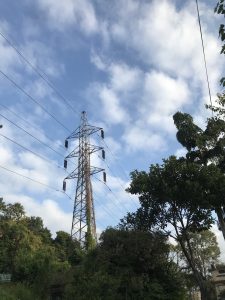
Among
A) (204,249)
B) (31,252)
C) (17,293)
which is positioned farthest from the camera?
(204,249)

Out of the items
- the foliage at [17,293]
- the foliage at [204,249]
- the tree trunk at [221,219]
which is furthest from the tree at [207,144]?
the foliage at [204,249]

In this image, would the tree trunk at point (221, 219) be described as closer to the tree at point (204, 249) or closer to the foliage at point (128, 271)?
the foliage at point (128, 271)

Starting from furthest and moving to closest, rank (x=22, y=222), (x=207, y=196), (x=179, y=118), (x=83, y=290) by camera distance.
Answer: (x=22, y=222)
(x=179, y=118)
(x=207, y=196)
(x=83, y=290)

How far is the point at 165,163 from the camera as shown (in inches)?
1133

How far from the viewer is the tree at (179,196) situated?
89.1ft

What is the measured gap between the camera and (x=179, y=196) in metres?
27.8

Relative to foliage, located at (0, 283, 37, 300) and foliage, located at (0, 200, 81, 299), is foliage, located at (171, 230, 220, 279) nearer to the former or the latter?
foliage, located at (0, 200, 81, 299)

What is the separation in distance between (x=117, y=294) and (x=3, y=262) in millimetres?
37460

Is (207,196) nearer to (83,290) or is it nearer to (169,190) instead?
(169,190)

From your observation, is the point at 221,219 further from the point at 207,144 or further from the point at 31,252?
the point at 31,252

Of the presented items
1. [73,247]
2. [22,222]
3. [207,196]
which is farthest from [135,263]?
[22,222]

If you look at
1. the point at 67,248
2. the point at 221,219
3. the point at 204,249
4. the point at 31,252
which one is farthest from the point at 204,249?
the point at 221,219

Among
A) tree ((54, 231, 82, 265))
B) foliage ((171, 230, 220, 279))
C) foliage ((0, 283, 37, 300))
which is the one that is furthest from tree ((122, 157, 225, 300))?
foliage ((171, 230, 220, 279))

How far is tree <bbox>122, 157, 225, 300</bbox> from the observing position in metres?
Answer: 27.2
